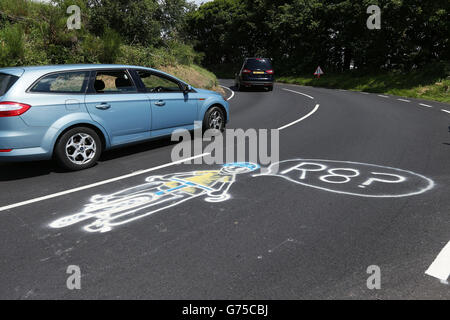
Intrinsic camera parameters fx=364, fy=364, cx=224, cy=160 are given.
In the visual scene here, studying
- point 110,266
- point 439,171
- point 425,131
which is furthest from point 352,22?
point 110,266

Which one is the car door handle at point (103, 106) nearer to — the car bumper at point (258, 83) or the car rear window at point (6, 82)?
the car rear window at point (6, 82)

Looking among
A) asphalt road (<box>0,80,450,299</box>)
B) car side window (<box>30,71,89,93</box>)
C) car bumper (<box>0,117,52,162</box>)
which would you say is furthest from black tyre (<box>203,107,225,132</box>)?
car bumper (<box>0,117,52,162</box>)

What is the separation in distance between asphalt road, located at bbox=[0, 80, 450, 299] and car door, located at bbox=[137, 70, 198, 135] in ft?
3.36

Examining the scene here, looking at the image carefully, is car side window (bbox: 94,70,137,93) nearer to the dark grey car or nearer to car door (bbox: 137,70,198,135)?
car door (bbox: 137,70,198,135)

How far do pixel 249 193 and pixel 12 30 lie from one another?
524 inches

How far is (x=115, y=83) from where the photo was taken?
6695 millimetres

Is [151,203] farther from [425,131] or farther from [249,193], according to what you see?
[425,131]

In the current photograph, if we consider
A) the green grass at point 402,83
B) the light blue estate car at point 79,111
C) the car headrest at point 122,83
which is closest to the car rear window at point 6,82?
the light blue estate car at point 79,111

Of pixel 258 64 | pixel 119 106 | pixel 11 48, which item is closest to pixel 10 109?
pixel 119 106

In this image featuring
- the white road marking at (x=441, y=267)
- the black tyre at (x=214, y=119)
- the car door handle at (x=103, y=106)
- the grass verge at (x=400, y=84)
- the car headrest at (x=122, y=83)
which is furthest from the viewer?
the grass verge at (x=400, y=84)

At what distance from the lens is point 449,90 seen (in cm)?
1905

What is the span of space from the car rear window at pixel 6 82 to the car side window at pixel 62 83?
0.28 m

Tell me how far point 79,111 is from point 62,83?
491 mm

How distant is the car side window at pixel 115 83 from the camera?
20.9 ft
